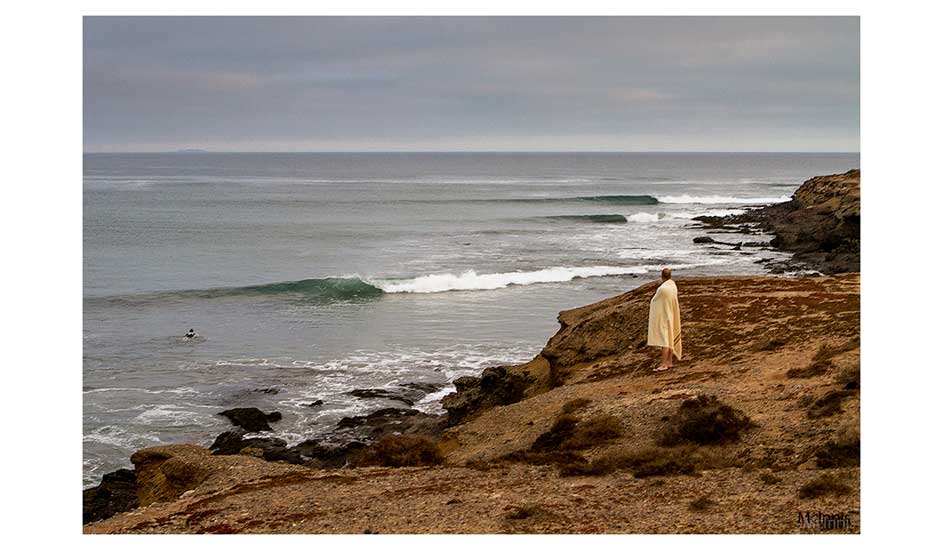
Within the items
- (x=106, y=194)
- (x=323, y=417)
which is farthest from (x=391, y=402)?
(x=106, y=194)

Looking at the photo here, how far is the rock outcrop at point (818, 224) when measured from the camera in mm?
42062

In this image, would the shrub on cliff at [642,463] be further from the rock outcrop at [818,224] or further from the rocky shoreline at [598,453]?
the rock outcrop at [818,224]

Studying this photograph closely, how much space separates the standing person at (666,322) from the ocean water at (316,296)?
285 inches

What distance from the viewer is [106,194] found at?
337 ft

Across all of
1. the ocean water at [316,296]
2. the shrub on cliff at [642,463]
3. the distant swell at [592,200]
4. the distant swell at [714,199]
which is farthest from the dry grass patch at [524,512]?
the distant swell at [592,200]

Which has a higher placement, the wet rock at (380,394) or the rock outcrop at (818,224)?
the rock outcrop at (818,224)

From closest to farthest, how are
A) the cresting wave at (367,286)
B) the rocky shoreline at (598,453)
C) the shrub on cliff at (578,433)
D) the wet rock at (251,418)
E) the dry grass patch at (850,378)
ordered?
the rocky shoreline at (598,453), the dry grass patch at (850,378), the shrub on cliff at (578,433), the wet rock at (251,418), the cresting wave at (367,286)

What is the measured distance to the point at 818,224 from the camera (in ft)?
169

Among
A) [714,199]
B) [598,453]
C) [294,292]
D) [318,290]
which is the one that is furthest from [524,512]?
[714,199]

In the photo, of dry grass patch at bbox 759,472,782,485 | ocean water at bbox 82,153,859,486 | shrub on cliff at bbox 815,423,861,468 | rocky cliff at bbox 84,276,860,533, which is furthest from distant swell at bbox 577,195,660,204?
dry grass patch at bbox 759,472,782,485

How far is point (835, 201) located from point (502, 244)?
71.9 ft

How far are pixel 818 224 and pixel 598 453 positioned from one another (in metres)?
45.1

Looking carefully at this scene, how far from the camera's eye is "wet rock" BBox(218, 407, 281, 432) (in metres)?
19.0

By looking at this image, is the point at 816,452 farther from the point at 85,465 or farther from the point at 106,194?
the point at 106,194
